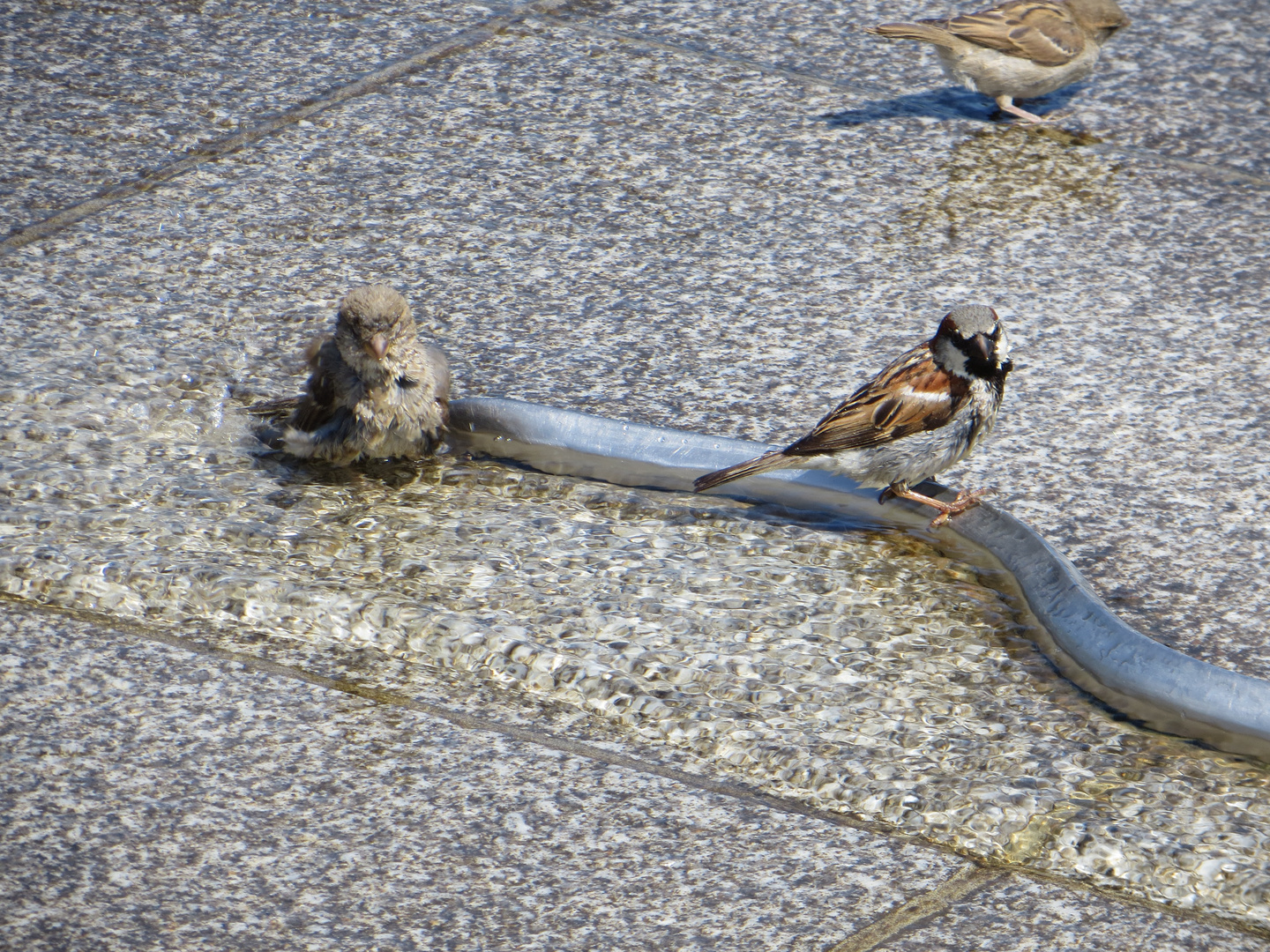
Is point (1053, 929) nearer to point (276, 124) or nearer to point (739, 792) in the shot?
point (739, 792)

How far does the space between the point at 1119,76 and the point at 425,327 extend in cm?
366

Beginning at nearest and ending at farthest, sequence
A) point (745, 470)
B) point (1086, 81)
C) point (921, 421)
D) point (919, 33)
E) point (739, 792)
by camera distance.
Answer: point (739, 792) < point (745, 470) < point (921, 421) < point (919, 33) < point (1086, 81)

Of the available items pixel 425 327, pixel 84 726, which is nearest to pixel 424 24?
pixel 425 327

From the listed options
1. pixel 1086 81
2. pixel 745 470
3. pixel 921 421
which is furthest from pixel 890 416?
pixel 1086 81

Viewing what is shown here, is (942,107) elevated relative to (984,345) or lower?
elevated

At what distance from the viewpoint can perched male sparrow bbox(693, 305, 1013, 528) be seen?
12.9 feet

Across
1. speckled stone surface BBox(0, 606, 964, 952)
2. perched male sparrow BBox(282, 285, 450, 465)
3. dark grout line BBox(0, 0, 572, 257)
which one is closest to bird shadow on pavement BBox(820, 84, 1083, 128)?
dark grout line BBox(0, 0, 572, 257)

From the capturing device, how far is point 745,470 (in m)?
3.89

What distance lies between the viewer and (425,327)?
4766 mm

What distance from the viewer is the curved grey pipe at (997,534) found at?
3090mm

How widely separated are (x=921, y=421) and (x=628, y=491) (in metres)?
0.81

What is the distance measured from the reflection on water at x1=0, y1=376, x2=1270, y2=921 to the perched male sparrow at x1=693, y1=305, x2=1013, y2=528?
0.61ft

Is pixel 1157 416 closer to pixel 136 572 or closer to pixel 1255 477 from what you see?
pixel 1255 477

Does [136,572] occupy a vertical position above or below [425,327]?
below
